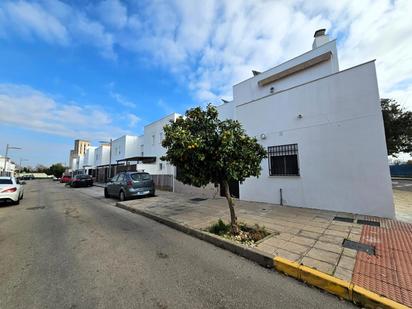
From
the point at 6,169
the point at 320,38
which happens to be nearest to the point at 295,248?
the point at 320,38

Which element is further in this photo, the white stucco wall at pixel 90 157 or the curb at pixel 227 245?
the white stucco wall at pixel 90 157

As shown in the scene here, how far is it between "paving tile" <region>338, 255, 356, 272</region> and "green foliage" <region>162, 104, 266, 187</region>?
2.38m

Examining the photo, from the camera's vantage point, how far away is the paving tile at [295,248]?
382 centimetres

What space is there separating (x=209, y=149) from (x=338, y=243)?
3407mm

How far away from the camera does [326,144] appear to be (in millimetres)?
7234

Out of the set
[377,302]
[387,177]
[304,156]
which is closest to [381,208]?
[387,177]

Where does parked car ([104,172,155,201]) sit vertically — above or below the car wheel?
above

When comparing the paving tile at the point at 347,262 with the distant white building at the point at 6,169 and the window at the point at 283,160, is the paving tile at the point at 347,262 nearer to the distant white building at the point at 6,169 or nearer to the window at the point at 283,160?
the window at the point at 283,160

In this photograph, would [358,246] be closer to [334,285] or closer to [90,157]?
[334,285]

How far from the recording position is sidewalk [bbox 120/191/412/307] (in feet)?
9.44

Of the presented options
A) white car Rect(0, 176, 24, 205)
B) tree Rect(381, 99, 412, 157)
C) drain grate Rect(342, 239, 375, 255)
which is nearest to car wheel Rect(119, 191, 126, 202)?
→ white car Rect(0, 176, 24, 205)

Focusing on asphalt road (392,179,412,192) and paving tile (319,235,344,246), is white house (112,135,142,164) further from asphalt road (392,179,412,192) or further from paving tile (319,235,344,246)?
asphalt road (392,179,412,192)

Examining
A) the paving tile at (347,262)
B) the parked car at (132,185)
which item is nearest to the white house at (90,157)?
the parked car at (132,185)

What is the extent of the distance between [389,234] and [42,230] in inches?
362
